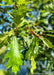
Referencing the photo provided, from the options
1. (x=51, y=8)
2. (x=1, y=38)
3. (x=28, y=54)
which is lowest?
(x=28, y=54)

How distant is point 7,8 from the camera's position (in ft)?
3.98

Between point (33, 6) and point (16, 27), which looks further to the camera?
point (33, 6)

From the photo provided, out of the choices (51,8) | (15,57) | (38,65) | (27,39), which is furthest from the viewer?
(38,65)

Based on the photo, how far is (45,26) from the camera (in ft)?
5.09

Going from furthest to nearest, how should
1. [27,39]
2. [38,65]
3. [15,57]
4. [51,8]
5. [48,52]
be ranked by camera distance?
[38,65], [48,52], [51,8], [27,39], [15,57]

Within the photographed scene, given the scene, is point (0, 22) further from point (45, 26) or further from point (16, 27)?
point (45, 26)

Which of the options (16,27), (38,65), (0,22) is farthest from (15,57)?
(38,65)

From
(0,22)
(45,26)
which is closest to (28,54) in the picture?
(0,22)

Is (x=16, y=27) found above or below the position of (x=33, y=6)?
below

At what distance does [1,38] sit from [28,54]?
20 centimetres

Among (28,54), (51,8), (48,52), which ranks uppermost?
(51,8)

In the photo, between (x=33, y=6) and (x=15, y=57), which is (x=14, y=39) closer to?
(x=15, y=57)

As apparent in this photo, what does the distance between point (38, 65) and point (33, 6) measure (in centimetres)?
84

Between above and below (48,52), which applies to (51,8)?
above
